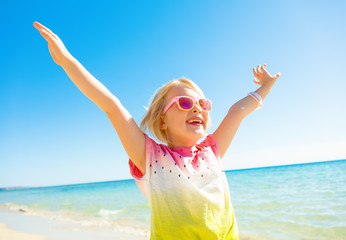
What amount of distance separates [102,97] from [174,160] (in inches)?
23.8

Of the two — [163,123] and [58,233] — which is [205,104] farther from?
[58,233]

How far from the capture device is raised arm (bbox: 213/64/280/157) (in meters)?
2.06

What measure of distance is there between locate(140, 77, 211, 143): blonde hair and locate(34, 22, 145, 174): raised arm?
0.37m

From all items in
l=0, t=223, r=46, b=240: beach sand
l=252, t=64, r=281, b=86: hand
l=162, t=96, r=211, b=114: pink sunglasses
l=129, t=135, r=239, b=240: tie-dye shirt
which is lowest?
l=129, t=135, r=239, b=240: tie-dye shirt

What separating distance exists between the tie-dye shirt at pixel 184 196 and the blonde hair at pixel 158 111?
274mm

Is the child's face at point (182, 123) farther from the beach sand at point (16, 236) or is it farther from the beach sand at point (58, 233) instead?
the beach sand at point (16, 236)

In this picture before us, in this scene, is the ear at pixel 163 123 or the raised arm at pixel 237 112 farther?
the raised arm at pixel 237 112

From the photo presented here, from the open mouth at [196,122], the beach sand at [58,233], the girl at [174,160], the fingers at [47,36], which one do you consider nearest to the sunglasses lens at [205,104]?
the girl at [174,160]

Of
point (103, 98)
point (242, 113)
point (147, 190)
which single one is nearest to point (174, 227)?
point (147, 190)

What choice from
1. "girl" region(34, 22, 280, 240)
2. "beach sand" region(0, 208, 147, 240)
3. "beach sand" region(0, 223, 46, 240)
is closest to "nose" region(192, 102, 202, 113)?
"girl" region(34, 22, 280, 240)

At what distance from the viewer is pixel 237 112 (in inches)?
85.7

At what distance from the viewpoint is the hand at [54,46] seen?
4.64ft

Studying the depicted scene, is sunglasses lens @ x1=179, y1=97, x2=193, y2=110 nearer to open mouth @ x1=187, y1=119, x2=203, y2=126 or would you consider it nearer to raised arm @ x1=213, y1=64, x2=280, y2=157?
open mouth @ x1=187, y1=119, x2=203, y2=126

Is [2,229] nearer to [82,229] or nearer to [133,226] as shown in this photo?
[82,229]
